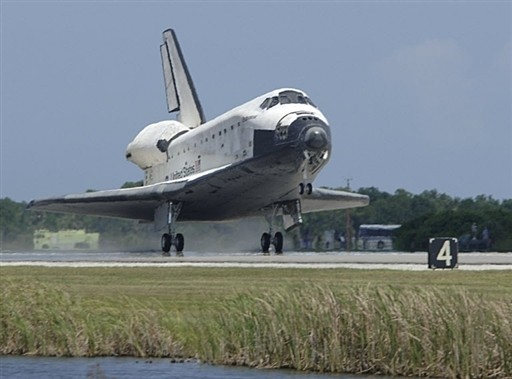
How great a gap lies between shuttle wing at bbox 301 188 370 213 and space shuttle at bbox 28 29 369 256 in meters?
0.03

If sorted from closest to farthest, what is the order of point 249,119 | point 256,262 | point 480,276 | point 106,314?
point 106,314 → point 480,276 → point 256,262 → point 249,119

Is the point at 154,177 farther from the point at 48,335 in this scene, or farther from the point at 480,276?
the point at 48,335

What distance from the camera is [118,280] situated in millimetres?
24609

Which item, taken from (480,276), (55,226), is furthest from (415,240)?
(480,276)

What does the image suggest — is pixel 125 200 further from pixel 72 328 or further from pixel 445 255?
pixel 72 328

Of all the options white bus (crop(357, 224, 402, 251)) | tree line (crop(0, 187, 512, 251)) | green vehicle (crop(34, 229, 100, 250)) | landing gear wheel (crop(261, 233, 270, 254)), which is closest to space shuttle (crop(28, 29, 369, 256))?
landing gear wheel (crop(261, 233, 270, 254))

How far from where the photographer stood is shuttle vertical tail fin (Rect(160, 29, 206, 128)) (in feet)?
163

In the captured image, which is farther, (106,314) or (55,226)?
(55,226)

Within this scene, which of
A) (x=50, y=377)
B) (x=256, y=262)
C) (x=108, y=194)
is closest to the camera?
(x=50, y=377)

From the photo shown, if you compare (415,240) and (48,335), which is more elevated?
(415,240)

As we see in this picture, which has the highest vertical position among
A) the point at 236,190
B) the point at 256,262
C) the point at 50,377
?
the point at 236,190

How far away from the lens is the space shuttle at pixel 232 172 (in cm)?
3581

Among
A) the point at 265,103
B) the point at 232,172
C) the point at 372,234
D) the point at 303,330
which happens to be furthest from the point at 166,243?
the point at 372,234

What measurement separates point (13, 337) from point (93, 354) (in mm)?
1166
